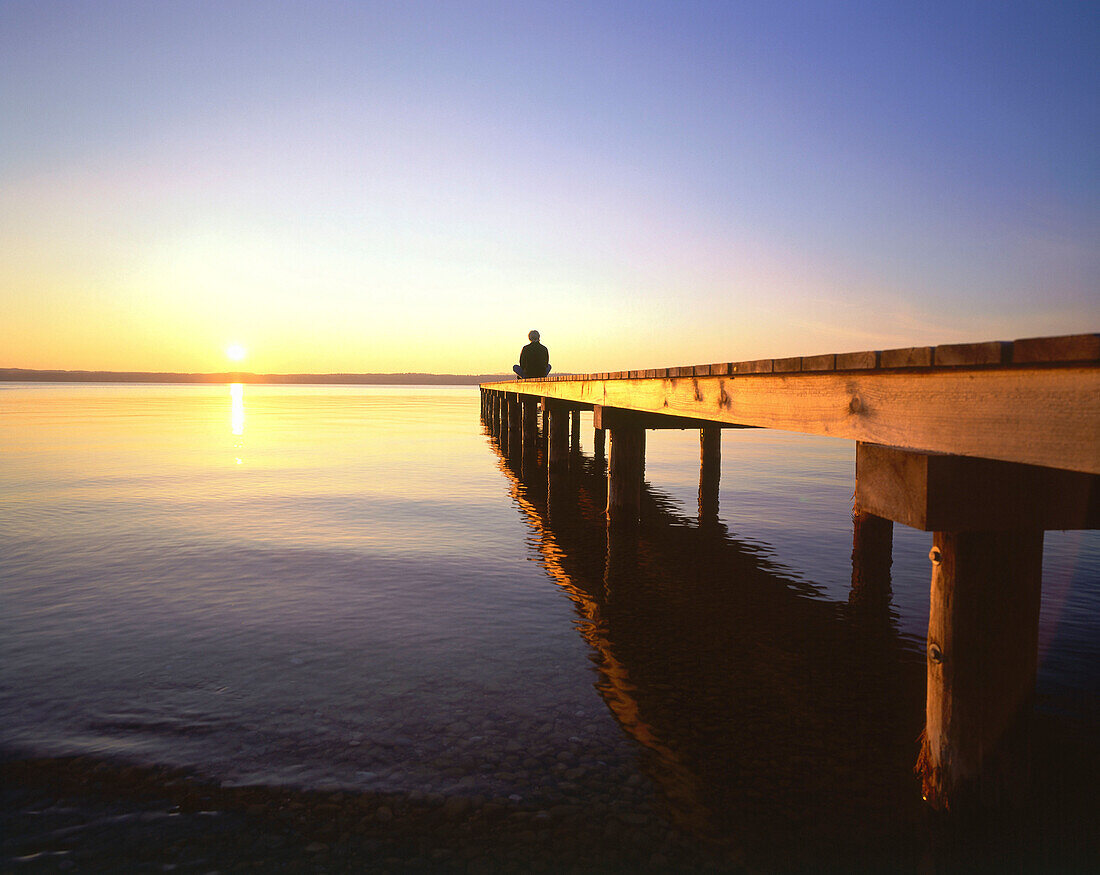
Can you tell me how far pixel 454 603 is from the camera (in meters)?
7.25

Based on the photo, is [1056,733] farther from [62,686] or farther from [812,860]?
[62,686]

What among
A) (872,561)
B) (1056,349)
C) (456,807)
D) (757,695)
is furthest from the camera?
(872,561)

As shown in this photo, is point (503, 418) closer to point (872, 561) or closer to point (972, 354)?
point (872, 561)

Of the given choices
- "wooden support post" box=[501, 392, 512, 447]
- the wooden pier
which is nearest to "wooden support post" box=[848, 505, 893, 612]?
the wooden pier

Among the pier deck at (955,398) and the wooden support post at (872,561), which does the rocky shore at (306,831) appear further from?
the wooden support post at (872,561)

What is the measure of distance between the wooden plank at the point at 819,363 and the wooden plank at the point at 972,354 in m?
0.85

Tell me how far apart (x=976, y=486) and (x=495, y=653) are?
3.99 m

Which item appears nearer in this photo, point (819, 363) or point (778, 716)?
point (819, 363)

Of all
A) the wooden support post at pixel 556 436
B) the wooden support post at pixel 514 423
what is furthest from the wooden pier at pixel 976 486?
the wooden support post at pixel 514 423

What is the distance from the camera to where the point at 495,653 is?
229 inches

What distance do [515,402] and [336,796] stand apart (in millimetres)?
20801

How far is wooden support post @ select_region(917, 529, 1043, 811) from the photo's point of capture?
10.1 ft

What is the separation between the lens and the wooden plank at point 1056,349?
2.16 metres

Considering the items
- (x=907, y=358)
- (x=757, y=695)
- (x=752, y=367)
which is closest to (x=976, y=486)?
(x=907, y=358)
